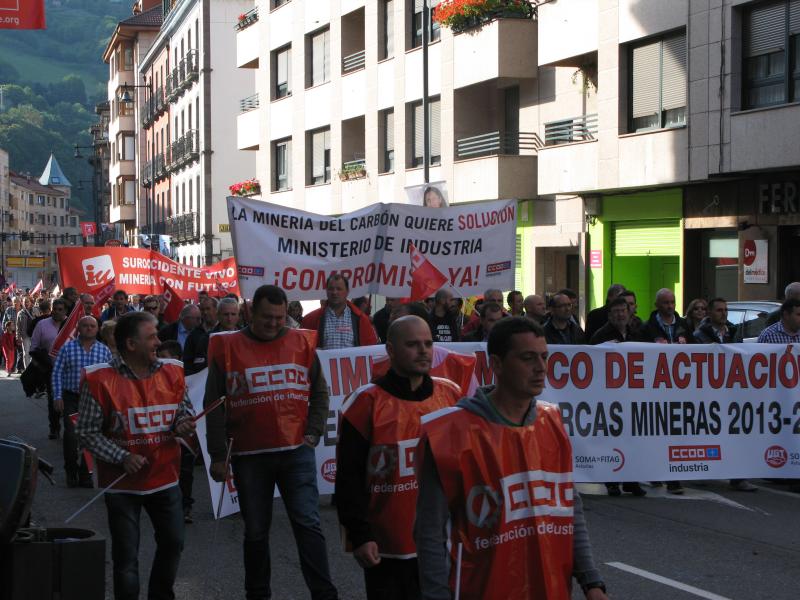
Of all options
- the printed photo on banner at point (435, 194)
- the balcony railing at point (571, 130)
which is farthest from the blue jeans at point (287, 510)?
the balcony railing at point (571, 130)

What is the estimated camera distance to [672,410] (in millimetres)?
11086

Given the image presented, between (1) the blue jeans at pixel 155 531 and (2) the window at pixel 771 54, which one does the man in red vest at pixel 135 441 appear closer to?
(1) the blue jeans at pixel 155 531

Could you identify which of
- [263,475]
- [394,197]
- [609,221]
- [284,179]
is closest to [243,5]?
[284,179]

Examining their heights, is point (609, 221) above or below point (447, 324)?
above

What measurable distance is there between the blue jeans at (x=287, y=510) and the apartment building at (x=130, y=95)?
7221 centimetres

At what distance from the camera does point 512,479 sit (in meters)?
3.94

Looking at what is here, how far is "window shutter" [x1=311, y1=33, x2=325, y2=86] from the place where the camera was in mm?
37125

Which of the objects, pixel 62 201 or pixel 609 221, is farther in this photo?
pixel 62 201

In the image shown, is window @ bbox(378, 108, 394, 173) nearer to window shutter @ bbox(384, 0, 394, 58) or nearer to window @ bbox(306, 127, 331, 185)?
window shutter @ bbox(384, 0, 394, 58)

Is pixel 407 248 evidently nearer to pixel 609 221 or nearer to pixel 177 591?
pixel 177 591

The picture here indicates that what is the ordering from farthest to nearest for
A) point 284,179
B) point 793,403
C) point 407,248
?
point 284,179
point 407,248
point 793,403

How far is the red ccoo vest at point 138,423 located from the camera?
6.25m

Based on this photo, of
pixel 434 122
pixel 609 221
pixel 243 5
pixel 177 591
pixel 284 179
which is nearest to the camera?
pixel 177 591

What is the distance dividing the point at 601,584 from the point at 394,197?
28.5 m
